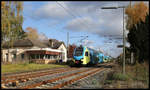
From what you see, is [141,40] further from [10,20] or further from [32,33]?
[32,33]

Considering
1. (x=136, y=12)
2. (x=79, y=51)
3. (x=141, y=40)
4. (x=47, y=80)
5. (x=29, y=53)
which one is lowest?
(x=47, y=80)

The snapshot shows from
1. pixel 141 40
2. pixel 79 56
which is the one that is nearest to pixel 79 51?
pixel 79 56

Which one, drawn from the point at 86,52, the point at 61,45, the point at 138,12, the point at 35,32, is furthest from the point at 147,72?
the point at 35,32

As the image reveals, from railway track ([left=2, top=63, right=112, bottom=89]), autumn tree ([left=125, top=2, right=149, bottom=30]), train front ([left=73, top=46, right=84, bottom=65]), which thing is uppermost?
autumn tree ([left=125, top=2, right=149, bottom=30])

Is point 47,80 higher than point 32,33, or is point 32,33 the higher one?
point 32,33

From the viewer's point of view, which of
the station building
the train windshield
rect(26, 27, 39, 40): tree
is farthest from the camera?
rect(26, 27, 39, 40): tree

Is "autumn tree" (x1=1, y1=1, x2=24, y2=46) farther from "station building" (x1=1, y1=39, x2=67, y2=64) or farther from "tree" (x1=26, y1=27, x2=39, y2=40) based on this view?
"tree" (x1=26, y1=27, x2=39, y2=40)

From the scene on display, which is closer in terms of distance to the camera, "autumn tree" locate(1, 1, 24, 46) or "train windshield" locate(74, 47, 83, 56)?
"autumn tree" locate(1, 1, 24, 46)

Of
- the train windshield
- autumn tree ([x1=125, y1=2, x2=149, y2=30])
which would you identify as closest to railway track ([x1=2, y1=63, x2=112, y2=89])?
the train windshield

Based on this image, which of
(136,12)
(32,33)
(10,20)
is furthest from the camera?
(32,33)

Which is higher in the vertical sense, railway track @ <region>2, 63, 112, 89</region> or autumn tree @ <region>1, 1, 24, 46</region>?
autumn tree @ <region>1, 1, 24, 46</region>

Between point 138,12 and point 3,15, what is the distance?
2292 cm

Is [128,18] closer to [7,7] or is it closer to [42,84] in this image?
[7,7]

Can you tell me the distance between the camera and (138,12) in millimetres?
34312
